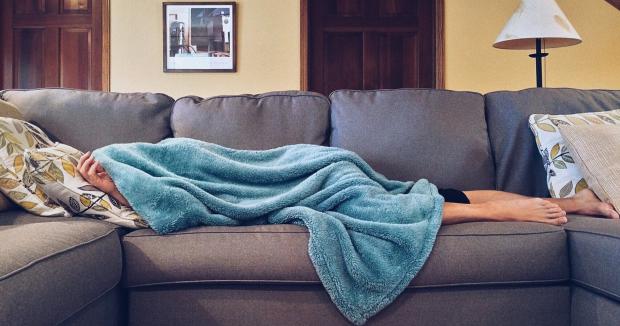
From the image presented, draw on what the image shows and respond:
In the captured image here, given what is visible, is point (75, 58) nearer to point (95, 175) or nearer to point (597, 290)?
point (95, 175)

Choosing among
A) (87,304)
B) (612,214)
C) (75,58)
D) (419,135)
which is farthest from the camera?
(75,58)

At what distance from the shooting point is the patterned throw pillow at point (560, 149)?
1733 mm

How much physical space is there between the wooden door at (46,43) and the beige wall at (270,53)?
0.27 m

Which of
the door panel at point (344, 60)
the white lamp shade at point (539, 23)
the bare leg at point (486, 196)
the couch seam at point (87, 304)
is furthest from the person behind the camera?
the door panel at point (344, 60)

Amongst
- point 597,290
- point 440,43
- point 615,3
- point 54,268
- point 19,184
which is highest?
point 615,3

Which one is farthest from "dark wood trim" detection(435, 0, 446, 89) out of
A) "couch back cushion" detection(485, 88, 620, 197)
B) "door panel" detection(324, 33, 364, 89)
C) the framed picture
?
"couch back cushion" detection(485, 88, 620, 197)

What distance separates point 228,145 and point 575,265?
112 centimetres

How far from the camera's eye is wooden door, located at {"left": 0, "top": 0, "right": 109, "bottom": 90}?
3.86 meters

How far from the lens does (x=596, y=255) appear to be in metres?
1.26

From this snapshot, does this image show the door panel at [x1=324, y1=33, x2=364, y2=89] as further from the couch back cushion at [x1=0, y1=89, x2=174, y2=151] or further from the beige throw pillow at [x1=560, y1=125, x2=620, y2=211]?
the beige throw pillow at [x1=560, y1=125, x2=620, y2=211]

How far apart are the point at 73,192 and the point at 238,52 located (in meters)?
2.52

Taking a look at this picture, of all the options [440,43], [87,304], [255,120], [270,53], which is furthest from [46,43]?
[87,304]

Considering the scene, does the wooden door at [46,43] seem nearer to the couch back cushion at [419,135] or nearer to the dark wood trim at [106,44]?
the dark wood trim at [106,44]

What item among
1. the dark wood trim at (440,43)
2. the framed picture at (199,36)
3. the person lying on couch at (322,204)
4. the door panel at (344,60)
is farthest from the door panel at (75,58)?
the person lying on couch at (322,204)
